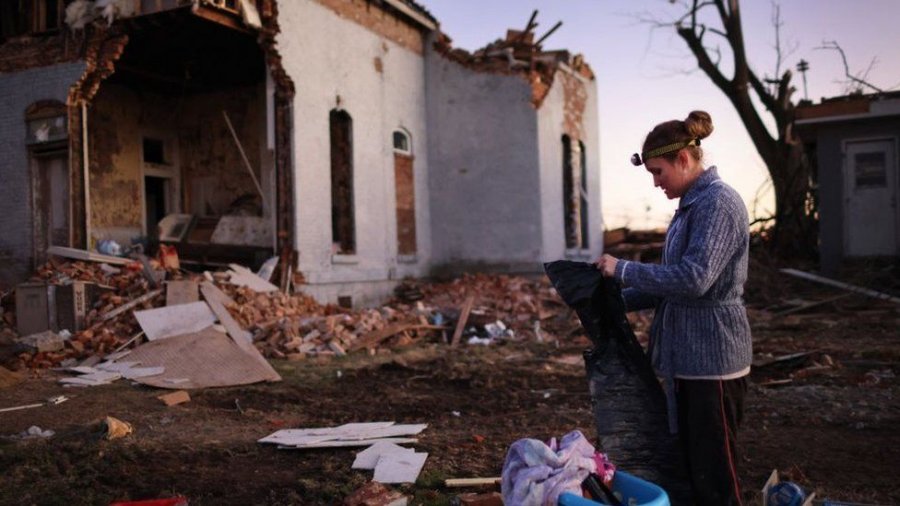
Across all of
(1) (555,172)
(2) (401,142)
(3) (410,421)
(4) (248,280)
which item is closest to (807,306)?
(1) (555,172)

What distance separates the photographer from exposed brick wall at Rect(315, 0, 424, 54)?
1550 cm

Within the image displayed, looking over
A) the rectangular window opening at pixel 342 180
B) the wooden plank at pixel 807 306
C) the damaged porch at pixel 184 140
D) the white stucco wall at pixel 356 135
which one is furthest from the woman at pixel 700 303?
the rectangular window opening at pixel 342 180

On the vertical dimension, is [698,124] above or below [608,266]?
above

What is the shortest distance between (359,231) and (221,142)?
492 cm

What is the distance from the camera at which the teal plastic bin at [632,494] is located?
230cm

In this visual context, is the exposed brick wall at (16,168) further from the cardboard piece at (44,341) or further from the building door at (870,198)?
the building door at (870,198)

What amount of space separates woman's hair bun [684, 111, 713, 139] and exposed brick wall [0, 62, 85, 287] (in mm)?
13716

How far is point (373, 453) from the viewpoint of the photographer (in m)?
5.01

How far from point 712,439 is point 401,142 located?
15766 millimetres

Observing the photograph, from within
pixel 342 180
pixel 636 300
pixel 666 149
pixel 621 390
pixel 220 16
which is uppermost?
pixel 220 16

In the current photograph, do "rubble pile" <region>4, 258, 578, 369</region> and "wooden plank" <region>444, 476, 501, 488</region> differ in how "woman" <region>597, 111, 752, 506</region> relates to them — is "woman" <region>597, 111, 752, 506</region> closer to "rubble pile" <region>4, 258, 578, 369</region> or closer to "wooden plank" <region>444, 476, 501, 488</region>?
"wooden plank" <region>444, 476, 501, 488</region>

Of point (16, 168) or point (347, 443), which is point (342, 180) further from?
point (347, 443)

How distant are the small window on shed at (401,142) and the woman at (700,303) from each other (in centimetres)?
1497

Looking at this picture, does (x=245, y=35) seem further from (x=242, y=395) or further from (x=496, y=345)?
(x=242, y=395)
